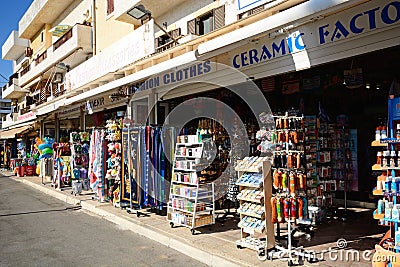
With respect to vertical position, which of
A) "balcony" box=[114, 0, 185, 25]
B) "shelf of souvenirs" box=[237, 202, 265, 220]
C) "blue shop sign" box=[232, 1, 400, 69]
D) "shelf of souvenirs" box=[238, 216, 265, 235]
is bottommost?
"shelf of souvenirs" box=[238, 216, 265, 235]

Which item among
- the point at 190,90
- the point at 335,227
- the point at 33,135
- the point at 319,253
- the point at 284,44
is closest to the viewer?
the point at 319,253

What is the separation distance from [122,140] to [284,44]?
478 centimetres

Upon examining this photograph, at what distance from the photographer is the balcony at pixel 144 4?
37.8ft

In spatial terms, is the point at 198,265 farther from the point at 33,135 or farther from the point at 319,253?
the point at 33,135

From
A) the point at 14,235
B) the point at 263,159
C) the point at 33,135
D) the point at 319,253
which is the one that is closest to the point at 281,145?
the point at 263,159

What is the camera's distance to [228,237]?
6574 mm

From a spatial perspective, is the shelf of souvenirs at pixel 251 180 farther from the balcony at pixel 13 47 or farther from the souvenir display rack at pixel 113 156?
the balcony at pixel 13 47

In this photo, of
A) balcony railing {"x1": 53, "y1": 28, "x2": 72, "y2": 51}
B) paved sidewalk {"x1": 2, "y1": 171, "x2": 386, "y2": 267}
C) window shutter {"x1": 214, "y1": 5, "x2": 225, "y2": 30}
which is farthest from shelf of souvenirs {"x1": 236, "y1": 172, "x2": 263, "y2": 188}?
balcony railing {"x1": 53, "y1": 28, "x2": 72, "y2": 51}

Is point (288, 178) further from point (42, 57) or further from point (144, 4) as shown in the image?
point (42, 57)

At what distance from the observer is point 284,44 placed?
21.1 ft

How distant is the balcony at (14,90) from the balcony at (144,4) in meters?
24.3

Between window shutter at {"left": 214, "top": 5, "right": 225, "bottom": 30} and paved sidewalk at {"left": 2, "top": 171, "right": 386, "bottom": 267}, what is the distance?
5.06 meters

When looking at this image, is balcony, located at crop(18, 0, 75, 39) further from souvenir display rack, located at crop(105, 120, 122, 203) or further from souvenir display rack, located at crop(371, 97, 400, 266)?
souvenir display rack, located at crop(371, 97, 400, 266)

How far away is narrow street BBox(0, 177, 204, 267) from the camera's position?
5.78m
